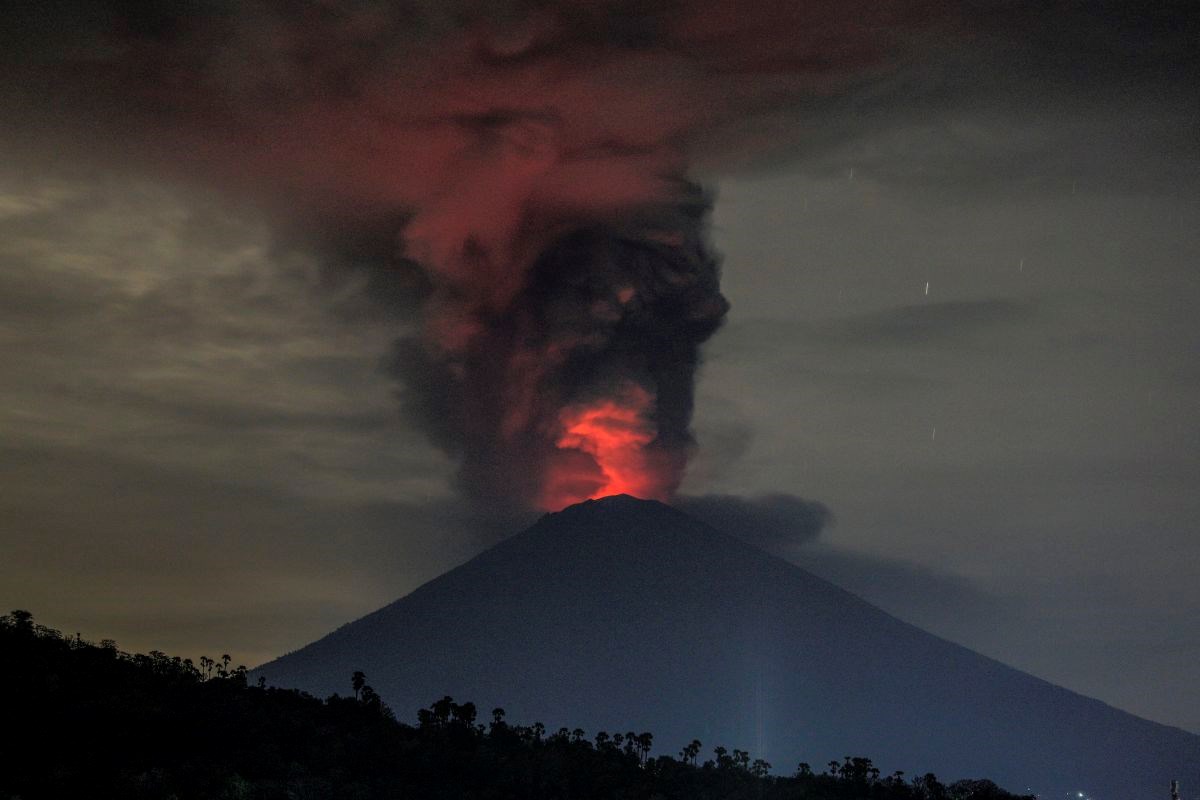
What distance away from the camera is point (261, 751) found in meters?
77.9

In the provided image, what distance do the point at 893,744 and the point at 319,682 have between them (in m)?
75.6

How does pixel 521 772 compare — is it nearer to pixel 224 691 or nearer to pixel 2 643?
pixel 224 691

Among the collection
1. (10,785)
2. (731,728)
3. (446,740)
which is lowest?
(10,785)

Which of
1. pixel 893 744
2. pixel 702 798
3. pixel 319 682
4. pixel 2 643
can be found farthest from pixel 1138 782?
pixel 2 643

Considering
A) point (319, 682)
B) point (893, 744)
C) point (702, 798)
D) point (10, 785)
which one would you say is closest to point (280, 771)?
point (10, 785)

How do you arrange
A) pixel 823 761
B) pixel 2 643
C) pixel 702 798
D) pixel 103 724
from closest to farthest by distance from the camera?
pixel 103 724 → pixel 2 643 → pixel 702 798 → pixel 823 761

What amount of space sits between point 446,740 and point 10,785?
37.5 m

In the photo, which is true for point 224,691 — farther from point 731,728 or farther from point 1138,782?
point 1138,782

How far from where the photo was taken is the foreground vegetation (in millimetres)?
67188

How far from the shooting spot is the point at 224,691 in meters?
91.8

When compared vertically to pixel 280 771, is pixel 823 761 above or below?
above

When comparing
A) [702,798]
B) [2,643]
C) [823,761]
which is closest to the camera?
[2,643]

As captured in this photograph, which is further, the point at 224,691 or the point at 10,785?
the point at 224,691

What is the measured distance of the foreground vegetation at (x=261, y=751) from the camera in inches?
2645
